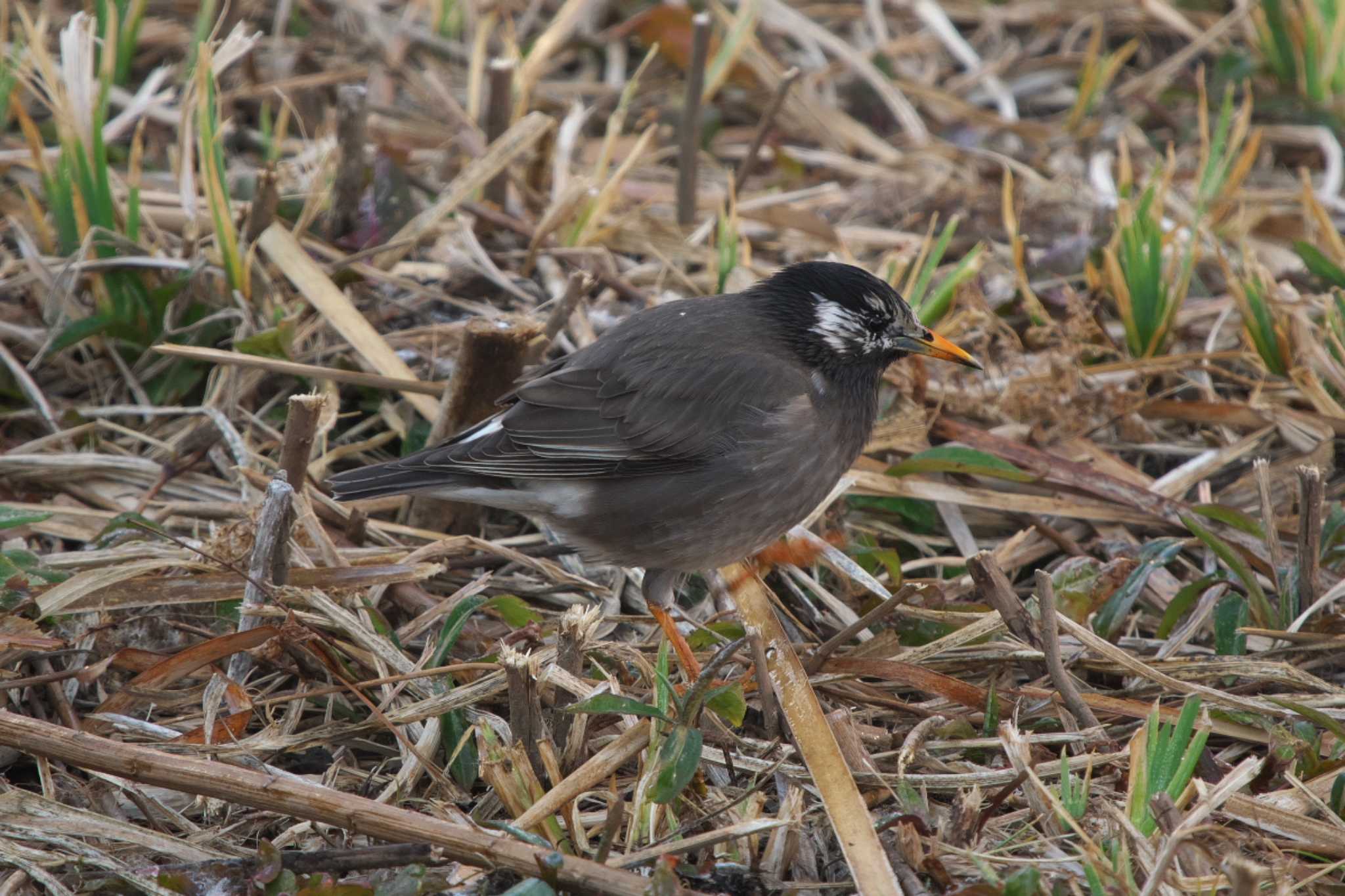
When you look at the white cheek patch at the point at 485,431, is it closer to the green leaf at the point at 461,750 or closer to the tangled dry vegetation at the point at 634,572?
the tangled dry vegetation at the point at 634,572

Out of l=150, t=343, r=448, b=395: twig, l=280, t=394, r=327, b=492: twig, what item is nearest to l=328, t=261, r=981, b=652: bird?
l=280, t=394, r=327, b=492: twig

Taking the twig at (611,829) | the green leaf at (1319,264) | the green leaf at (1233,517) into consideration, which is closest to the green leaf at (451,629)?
the twig at (611,829)

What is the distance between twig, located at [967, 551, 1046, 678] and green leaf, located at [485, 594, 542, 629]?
3.99ft

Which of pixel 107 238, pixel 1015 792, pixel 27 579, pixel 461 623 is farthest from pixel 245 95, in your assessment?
pixel 1015 792

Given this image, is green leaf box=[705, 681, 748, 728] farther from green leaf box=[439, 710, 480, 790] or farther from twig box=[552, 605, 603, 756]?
green leaf box=[439, 710, 480, 790]

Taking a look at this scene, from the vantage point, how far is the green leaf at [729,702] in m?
3.27

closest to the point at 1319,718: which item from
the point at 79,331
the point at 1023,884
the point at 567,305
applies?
the point at 1023,884

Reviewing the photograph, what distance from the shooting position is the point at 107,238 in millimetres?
4746

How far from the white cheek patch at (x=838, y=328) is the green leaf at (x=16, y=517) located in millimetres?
2321

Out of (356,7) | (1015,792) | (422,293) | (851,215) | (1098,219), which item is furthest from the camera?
(356,7)

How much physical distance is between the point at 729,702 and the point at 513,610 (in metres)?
0.79

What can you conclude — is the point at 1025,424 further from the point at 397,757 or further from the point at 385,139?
the point at 385,139

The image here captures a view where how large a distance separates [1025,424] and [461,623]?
2.28 metres

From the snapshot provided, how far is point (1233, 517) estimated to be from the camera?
4.13 metres
